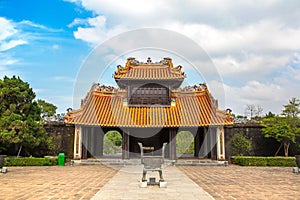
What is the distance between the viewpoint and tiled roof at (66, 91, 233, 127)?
1481 cm

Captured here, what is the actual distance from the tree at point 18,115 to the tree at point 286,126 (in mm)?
12811

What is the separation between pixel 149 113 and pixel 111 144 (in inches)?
655

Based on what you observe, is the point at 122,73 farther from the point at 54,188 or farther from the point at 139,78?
the point at 54,188

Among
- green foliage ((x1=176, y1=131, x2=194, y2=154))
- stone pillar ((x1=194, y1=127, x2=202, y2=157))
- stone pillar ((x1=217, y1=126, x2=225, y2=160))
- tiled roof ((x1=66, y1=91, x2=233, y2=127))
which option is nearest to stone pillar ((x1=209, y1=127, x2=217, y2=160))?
stone pillar ((x1=217, y1=126, x2=225, y2=160))

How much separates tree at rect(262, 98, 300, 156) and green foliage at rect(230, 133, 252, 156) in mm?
1199

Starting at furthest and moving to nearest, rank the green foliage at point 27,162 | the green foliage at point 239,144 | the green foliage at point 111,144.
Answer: the green foliage at point 111,144 < the green foliage at point 239,144 < the green foliage at point 27,162

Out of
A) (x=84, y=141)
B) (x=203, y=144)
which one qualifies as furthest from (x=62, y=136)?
(x=203, y=144)

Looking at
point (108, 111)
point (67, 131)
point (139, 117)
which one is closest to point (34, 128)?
point (67, 131)

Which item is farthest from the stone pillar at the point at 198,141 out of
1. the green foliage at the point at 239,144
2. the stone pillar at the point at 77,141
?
the stone pillar at the point at 77,141

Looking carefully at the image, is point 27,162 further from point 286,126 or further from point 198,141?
point 286,126

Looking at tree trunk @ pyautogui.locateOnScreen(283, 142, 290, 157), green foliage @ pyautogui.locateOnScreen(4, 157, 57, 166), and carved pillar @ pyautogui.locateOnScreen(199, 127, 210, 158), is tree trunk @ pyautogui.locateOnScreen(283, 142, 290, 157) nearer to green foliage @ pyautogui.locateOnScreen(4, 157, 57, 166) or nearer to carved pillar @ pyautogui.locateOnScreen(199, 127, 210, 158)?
carved pillar @ pyautogui.locateOnScreen(199, 127, 210, 158)

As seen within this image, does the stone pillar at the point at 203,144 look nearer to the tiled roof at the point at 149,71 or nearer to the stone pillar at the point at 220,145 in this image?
the stone pillar at the point at 220,145

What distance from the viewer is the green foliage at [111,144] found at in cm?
2981

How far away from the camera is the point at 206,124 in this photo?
14.7m
